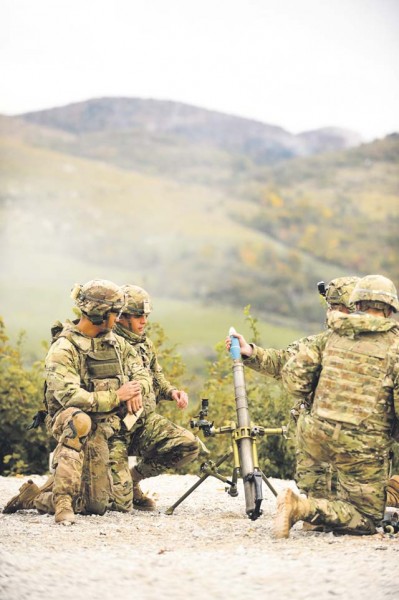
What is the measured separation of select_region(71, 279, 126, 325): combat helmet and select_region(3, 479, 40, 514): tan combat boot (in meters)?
1.42

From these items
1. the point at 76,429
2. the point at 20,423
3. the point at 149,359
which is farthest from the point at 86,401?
the point at 20,423

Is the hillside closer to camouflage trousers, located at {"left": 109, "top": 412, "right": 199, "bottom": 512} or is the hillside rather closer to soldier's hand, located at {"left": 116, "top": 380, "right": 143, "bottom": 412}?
camouflage trousers, located at {"left": 109, "top": 412, "right": 199, "bottom": 512}

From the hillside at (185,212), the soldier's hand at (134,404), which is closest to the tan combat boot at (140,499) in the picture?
the soldier's hand at (134,404)

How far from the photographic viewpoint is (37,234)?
32938 millimetres

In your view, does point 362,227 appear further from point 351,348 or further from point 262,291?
point 351,348

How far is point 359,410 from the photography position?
7.07m

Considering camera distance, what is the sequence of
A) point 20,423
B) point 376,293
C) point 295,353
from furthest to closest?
1. point 20,423
2. point 295,353
3. point 376,293

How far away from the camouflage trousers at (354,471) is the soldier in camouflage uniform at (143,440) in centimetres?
174

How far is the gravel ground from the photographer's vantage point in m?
5.37

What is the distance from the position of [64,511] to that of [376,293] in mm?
2781

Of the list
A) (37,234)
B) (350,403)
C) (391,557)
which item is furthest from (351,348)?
(37,234)

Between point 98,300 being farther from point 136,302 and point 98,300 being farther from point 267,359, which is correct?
point 267,359

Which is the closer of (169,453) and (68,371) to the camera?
(68,371)

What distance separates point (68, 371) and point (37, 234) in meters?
25.4
